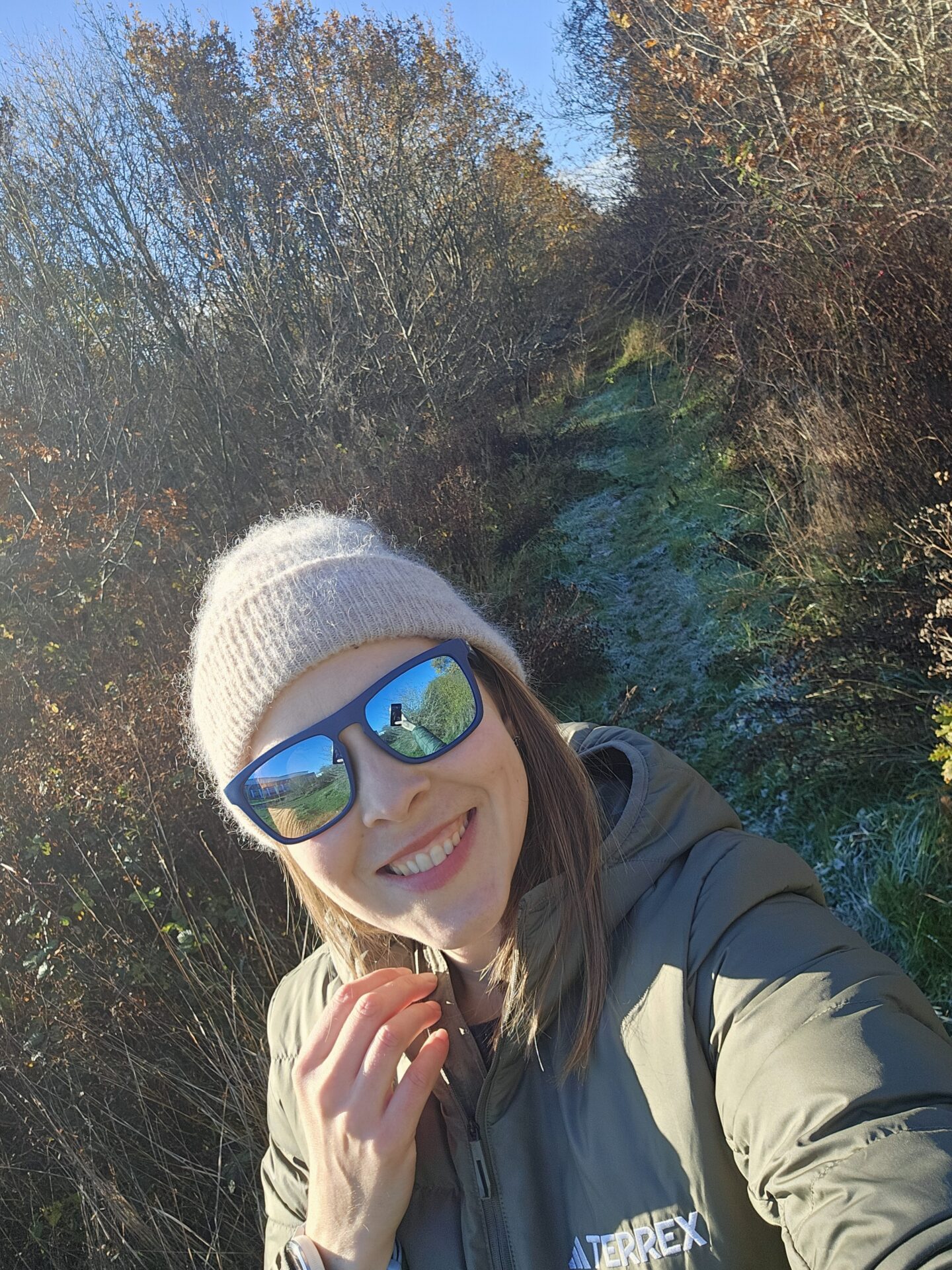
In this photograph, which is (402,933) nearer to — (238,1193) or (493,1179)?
(493,1179)

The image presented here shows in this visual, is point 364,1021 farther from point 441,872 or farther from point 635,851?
point 635,851

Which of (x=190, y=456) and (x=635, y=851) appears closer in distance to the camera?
(x=635, y=851)

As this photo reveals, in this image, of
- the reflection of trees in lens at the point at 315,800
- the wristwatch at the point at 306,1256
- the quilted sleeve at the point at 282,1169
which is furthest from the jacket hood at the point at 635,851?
the quilted sleeve at the point at 282,1169

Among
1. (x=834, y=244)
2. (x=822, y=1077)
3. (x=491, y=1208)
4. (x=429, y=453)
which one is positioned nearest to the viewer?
(x=822, y=1077)

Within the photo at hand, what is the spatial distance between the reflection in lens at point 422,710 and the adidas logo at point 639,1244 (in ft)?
2.21

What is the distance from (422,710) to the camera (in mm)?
1325

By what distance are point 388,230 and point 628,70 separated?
5.02m

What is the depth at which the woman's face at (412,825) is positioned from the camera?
1.30 meters

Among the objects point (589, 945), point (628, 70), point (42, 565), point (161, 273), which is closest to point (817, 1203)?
point (589, 945)

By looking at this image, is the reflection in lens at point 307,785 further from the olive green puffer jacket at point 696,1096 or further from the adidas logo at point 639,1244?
the adidas logo at point 639,1244

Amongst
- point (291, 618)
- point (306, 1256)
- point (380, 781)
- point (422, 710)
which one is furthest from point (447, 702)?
point (306, 1256)

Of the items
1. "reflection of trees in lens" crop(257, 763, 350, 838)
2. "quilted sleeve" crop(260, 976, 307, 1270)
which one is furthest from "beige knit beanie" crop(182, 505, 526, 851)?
"quilted sleeve" crop(260, 976, 307, 1270)

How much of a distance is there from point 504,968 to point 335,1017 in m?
0.28

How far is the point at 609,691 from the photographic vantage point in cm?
511
